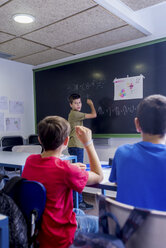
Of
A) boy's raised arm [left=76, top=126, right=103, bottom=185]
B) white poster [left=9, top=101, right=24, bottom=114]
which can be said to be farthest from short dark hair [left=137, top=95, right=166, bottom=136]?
white poster [left=9, top=101, right=24, bottom=114]

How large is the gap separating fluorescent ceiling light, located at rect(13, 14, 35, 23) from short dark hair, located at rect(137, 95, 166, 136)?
6.54 feet

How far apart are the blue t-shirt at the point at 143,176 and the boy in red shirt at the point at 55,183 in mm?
217

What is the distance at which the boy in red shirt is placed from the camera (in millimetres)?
1111

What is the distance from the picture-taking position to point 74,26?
2855 mm

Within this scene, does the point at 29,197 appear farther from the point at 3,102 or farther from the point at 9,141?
the point at 3,102

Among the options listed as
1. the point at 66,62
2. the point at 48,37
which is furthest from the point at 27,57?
the point at 48,37

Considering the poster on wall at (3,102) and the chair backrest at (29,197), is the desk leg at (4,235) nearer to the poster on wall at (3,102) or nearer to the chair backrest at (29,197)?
the chair backrest at (29,197)

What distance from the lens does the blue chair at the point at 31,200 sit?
41.3 inches

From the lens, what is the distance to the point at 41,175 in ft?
3.78

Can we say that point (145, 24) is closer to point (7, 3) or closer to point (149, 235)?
point (7, 3)

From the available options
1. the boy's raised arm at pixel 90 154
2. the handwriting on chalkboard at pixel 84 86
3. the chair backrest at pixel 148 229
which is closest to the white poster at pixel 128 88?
the handwriting on chalkboard at pixel 84 86

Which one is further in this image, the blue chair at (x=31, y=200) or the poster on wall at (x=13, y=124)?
the poster on wall at (x=13, y=124)

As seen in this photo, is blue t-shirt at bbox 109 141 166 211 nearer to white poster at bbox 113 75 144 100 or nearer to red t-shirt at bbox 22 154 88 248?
red t-shirt at bbox 22 154 88 248

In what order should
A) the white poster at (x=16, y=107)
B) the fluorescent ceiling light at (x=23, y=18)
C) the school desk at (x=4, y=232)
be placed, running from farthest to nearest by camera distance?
the white poster at (x=16, y=107) → the fluorescent ceiling light at (x=23, y=18) → the school desk at (x=4, y=232)
